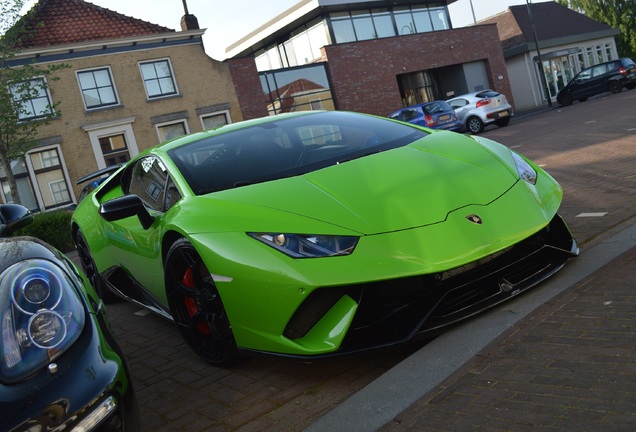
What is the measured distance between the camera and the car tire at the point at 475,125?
25484 mm

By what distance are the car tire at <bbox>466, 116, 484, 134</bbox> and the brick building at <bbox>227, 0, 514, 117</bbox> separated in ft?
28.9

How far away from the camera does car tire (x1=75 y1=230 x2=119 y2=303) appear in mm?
5606

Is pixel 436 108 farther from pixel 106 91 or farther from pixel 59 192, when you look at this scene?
pixel 59 192

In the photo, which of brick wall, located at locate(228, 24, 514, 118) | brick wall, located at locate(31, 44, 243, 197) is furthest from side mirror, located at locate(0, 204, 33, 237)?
brick wall, located at locate(228, 24, 514, 118)

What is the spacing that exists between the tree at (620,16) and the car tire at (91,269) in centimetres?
5951

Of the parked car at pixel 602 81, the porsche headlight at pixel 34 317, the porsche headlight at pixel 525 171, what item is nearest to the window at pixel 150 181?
the porsche headlight at pixel 34 317

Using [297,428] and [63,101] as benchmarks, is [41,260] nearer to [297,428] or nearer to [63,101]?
[297,428]

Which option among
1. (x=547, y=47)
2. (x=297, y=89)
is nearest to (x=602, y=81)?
(x=547, y=47)

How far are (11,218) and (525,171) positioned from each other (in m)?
2.81

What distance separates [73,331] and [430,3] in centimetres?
4018

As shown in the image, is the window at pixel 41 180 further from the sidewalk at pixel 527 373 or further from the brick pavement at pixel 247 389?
the sidewalk at pixel 527 373

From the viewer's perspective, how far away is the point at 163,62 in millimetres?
26656

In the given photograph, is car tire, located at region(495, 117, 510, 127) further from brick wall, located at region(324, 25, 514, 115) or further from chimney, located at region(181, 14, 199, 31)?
chimney, located at region(181, 14, 199, 31)

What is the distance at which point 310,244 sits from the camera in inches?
120
